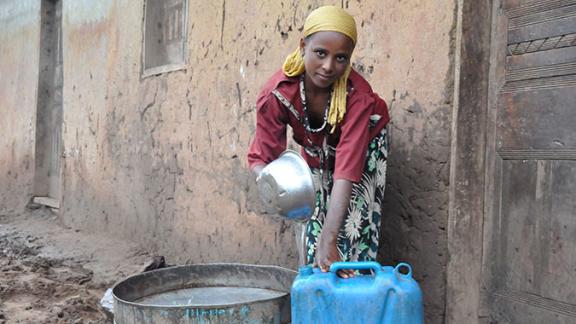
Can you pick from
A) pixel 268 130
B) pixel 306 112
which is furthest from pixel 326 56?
pixel 268 130

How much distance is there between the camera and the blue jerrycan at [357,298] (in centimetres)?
187

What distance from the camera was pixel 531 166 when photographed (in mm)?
2359

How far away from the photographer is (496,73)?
2479 millimetres

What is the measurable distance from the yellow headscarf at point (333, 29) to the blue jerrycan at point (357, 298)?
0.55 meters

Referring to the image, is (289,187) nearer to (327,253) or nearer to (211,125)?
(327,253)

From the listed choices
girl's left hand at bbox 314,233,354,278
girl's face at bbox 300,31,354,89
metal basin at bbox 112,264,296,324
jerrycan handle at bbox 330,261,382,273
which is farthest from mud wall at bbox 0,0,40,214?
jerrycan handle at bbox 330,261,382,273

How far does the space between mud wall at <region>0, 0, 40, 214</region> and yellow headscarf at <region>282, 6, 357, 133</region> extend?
5.64 m

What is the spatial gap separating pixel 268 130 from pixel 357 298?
734 mm

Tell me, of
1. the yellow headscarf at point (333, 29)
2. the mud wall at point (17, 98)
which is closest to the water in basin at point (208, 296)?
the yellow headscarf at point (333, 29)

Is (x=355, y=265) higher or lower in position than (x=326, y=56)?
lower

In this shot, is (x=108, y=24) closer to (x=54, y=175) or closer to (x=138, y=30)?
(x=138, y=30)

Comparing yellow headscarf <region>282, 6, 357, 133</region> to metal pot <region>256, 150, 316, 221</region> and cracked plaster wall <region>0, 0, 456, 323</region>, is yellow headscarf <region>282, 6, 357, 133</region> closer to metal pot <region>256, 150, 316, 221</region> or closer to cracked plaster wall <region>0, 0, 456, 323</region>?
metal pot <region>256, 150, 316, 221</region>

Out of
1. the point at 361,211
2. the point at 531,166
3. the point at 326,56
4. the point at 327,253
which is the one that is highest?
the point at 326,56

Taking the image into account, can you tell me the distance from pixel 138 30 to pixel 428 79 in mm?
3083
